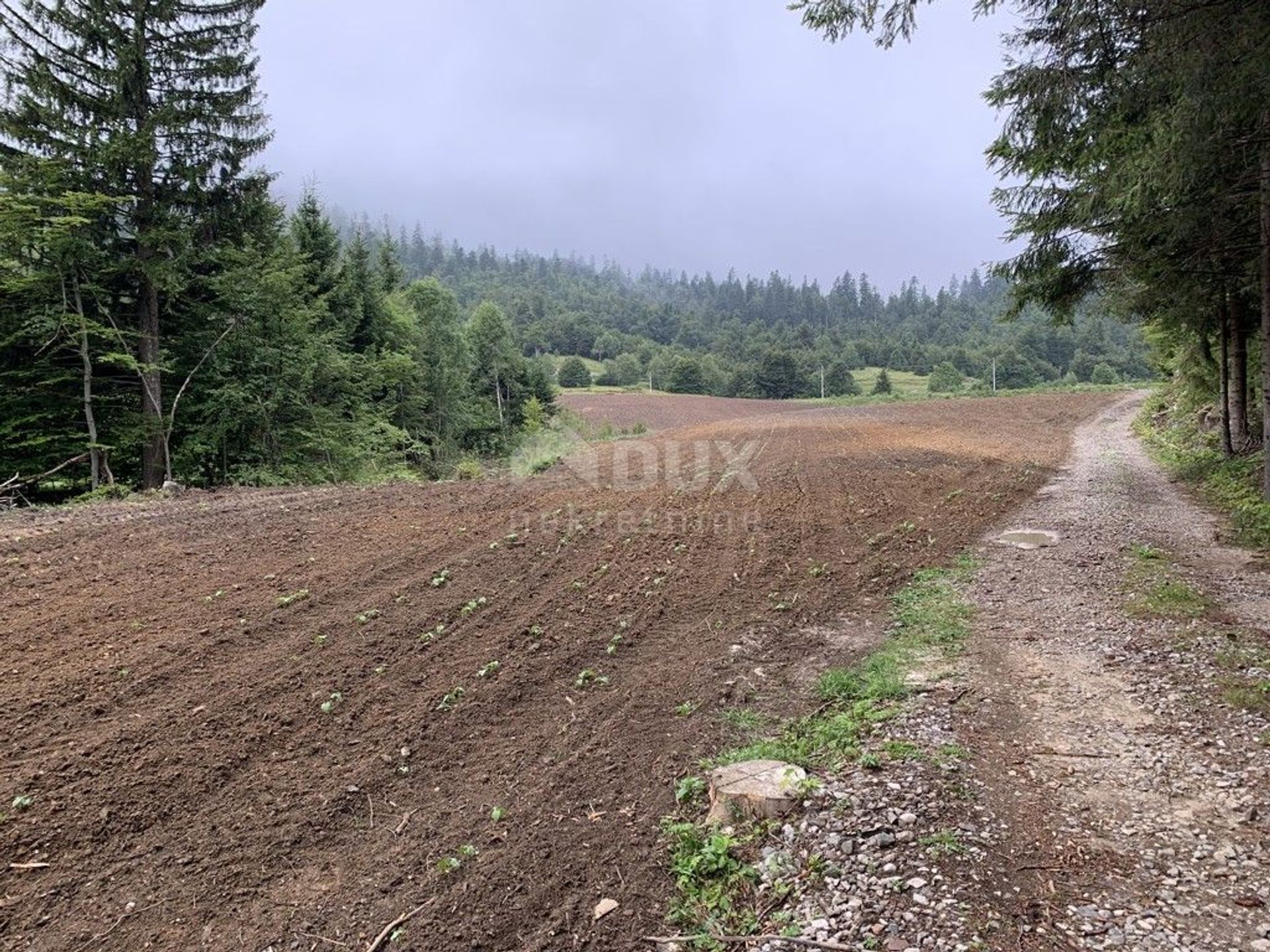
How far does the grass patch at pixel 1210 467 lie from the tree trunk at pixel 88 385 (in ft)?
59.9

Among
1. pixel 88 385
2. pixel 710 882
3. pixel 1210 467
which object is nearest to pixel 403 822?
pixel 710 882

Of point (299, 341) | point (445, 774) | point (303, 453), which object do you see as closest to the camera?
point (445, 774)

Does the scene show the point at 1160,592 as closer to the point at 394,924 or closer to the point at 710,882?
the point at 710,882

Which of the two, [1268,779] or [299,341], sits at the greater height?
[299,341]

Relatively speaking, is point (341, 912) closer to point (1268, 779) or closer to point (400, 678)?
point (400, 678)

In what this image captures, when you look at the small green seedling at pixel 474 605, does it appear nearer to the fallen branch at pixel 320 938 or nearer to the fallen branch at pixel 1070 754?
the fallen branch at pixel 320 938

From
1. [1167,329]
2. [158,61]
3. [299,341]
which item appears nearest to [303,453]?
[299,341]

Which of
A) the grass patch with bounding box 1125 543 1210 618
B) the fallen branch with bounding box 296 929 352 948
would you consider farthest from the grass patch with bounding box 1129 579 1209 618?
the fallen branch with bounding box 296 929 352 948

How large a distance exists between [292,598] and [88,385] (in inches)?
419

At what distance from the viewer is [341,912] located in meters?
2.55

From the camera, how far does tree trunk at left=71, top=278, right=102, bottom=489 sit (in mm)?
12180

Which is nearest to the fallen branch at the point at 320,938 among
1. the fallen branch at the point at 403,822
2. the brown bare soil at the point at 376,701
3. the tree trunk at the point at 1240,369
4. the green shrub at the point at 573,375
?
the brown bare soil at the point at 376,701

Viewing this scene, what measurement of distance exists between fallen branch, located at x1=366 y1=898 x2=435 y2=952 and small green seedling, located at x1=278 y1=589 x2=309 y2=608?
3666 millimetres

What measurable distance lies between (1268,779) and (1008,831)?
1404mm
